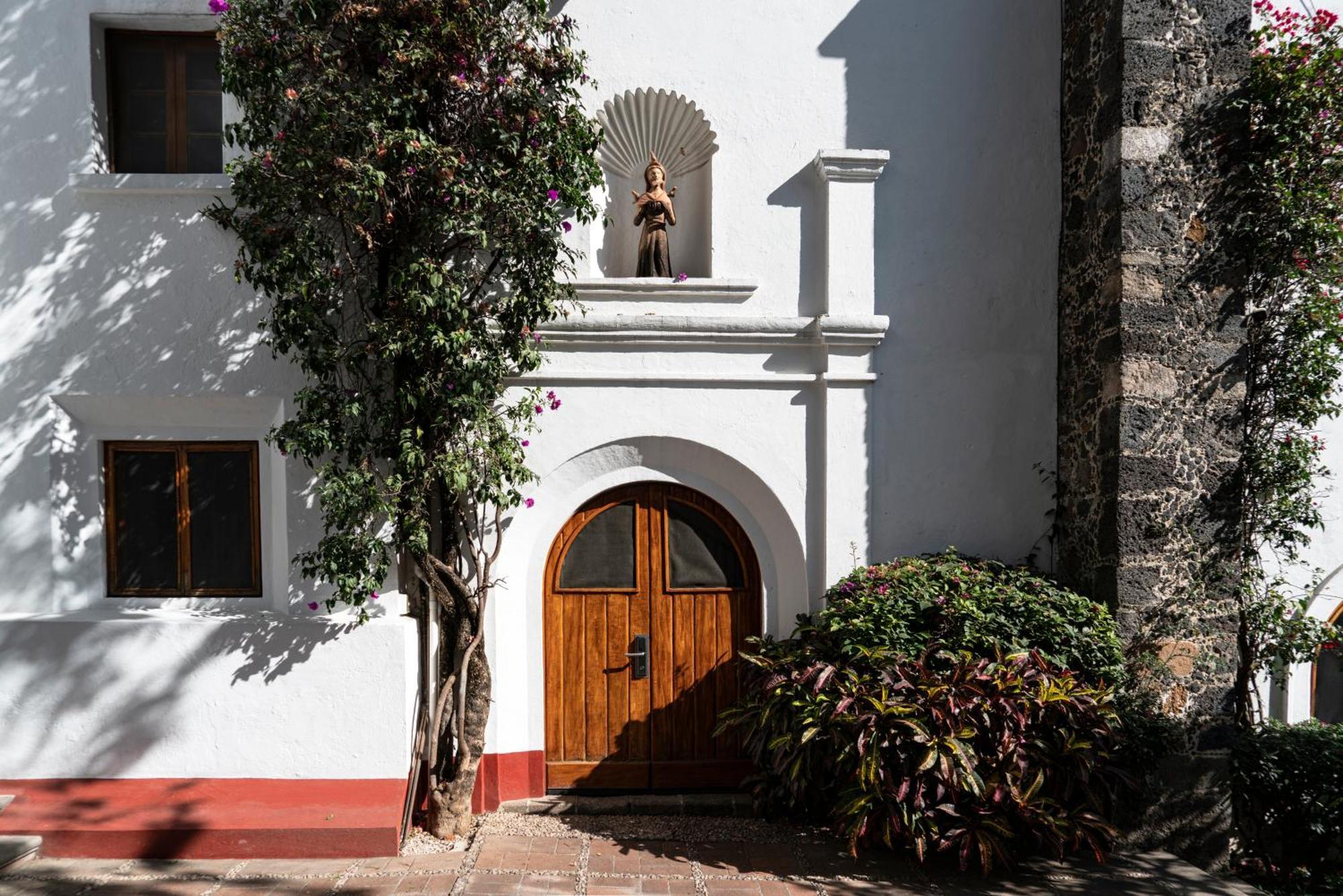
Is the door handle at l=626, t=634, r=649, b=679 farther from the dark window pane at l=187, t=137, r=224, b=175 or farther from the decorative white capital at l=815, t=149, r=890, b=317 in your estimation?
the dark window pane at l=187, t=137, r=224, b=175

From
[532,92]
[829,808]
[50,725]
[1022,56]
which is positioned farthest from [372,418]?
[1022,56]

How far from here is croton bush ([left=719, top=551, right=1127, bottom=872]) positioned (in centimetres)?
453

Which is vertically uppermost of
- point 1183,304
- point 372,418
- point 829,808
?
point 1183,304

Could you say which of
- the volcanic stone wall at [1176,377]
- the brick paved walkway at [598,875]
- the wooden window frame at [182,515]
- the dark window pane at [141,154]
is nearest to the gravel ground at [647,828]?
the brick paved walkway at [598,875]

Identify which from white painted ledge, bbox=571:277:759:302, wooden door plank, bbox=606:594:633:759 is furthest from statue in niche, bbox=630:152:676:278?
wooden door plank, bbox=606:594:633:759

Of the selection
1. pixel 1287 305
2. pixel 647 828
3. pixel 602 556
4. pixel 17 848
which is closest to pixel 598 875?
pixel 647 828

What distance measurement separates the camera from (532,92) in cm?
488

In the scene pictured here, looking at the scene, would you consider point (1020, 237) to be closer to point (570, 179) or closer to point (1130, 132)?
point (1130, 132)

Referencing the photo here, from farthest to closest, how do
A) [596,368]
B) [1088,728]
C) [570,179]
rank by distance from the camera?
[596,368], [570,179], [1088,728]

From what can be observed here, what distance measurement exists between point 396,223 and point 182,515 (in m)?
2.46

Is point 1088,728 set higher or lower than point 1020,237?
lower

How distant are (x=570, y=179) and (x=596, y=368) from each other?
4.11 ft

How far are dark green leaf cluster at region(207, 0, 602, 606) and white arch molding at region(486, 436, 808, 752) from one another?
558 millimetres

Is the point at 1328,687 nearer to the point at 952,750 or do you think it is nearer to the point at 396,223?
the point at 952,750
